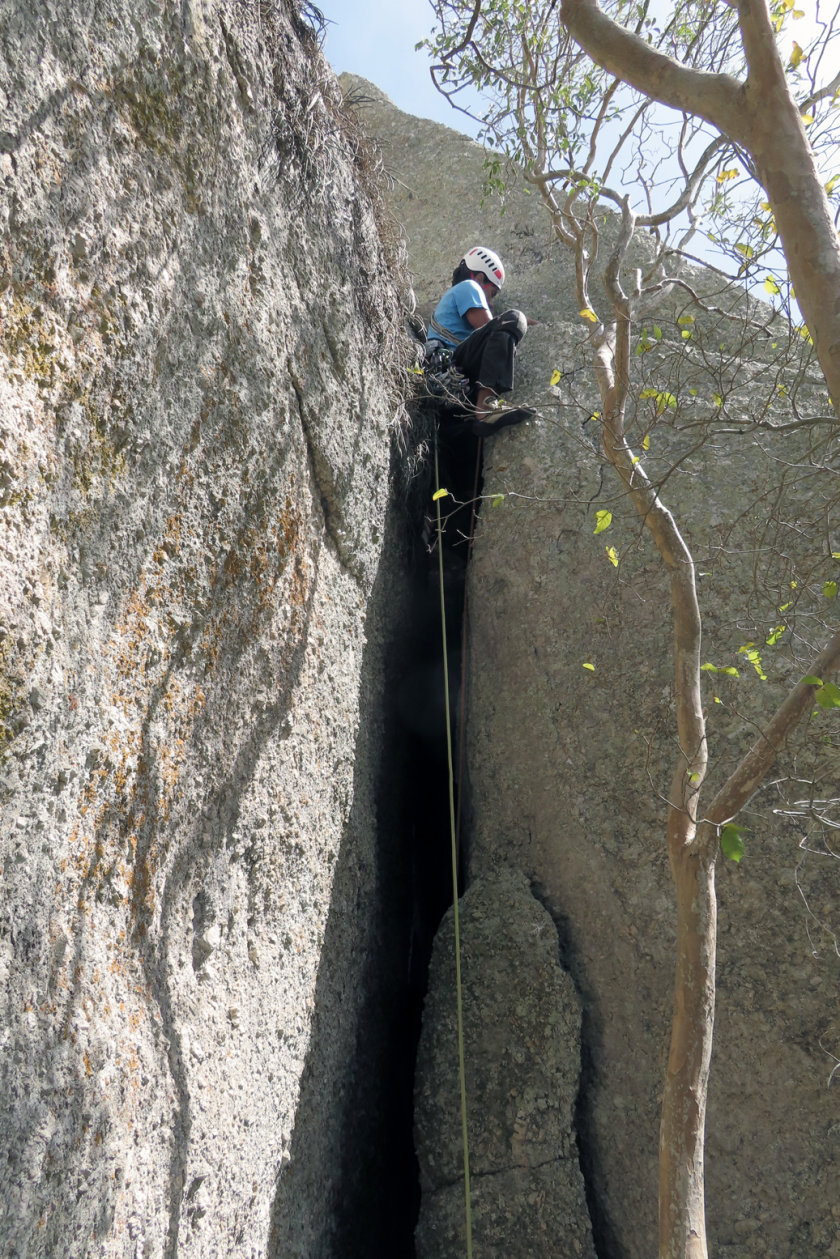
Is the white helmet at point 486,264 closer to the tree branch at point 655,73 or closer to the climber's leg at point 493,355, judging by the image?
the climber's leg at point 493,355

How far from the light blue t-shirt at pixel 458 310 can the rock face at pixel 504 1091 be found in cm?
334

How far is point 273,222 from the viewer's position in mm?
2775

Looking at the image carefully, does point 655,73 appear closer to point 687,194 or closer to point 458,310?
point 687,194

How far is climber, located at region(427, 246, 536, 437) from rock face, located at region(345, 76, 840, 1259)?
0.47 feet

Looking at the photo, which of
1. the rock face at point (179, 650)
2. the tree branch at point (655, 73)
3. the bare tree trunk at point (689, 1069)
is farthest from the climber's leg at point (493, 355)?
the bare tree trunk at point (689, 1069)

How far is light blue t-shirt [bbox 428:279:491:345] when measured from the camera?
5.10 m

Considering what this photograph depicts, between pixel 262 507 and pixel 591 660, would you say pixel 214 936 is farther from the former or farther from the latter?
pixel 591 660

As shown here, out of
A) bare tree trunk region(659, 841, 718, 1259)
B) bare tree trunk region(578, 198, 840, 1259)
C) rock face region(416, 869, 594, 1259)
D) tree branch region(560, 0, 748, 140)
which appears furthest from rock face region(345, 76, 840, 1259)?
tree branch region(560, 0, 748, 140)

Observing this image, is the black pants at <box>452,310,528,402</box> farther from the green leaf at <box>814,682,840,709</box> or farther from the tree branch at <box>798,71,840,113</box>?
the green leaf at <box>814,682,840,709</box>

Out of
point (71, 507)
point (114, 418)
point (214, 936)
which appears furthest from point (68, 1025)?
point (114, 418)

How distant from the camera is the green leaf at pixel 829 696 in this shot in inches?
64.7

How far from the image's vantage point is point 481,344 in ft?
15.3

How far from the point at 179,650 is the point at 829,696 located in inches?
59.0

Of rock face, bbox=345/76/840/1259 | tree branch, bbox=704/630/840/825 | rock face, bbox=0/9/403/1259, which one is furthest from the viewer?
rock face, bbox=345/76/840/1259
